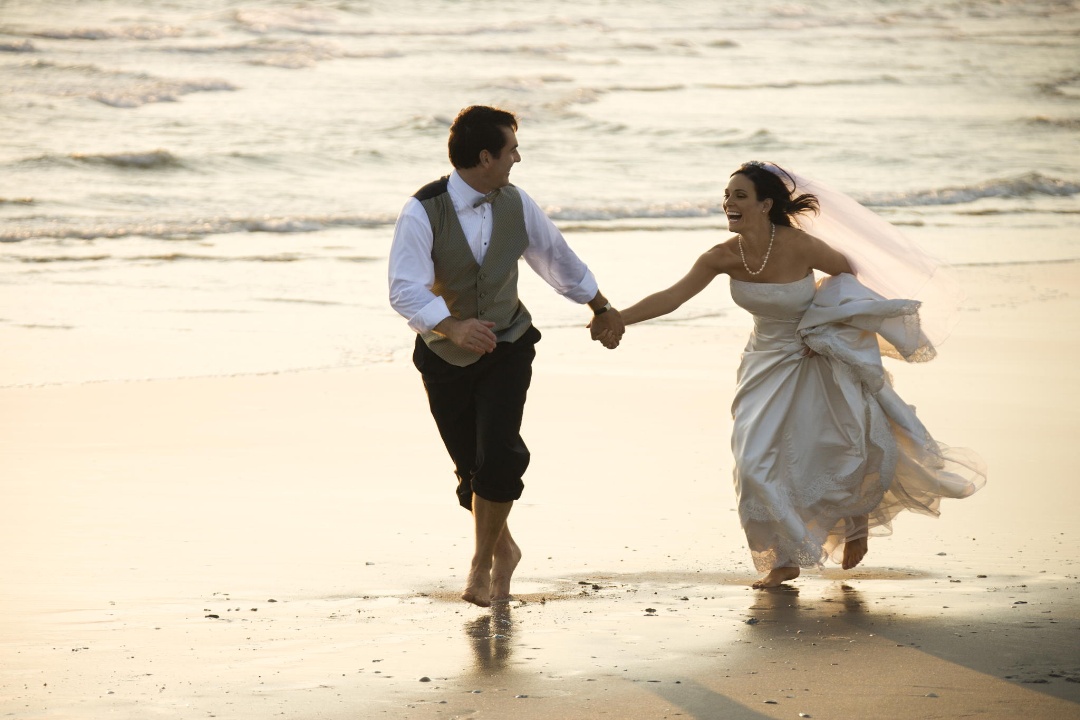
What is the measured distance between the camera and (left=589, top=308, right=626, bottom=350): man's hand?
5.46 metres

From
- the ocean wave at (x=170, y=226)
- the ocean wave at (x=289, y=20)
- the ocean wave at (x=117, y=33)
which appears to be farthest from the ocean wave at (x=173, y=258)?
the ocean wave at (x=289, y=20)

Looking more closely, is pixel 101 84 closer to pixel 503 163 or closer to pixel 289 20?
pixel 289 20

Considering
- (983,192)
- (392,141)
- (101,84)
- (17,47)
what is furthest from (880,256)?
(17,47)

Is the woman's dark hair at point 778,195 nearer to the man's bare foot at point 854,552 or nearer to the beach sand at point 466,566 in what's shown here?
the man's bare foot at point 854,552

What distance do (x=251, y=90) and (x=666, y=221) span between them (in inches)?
656

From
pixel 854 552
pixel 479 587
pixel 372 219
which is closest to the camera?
pixel 479 587

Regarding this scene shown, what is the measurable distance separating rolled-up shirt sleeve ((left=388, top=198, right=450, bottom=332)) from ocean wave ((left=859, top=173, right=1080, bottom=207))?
1580 cm

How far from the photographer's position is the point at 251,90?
1257 inches

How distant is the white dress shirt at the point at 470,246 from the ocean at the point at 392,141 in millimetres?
4199

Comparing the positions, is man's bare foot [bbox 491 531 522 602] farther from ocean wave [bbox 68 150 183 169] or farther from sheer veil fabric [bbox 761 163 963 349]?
ocean wave [bbox 68 150 183 169]

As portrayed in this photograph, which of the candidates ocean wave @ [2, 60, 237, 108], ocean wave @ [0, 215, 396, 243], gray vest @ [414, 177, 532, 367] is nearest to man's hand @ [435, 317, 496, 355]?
gray vest @ [414, 177, 532, 367]

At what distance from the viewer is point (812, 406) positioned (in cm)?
521

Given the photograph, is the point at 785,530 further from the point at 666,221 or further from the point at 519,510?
the point at 666,221

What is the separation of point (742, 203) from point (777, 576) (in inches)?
53.1
